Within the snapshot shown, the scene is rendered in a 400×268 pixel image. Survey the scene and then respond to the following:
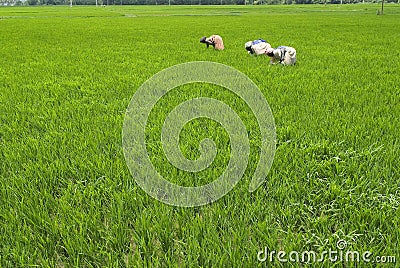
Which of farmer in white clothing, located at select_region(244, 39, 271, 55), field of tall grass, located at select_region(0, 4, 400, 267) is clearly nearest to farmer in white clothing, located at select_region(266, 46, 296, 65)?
farmer in white clothing, located at select_region(244, 39, 271, 55)

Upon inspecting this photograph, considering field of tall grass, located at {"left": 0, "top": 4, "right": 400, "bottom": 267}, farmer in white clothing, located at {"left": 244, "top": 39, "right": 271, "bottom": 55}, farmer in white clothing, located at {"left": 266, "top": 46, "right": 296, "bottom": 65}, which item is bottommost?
field of tall grass, located at {"left": 0, "top": 4, "right": 400, "bottom": 267}

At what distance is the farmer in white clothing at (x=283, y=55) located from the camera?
500 cm

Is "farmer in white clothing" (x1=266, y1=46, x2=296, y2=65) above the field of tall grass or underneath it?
above

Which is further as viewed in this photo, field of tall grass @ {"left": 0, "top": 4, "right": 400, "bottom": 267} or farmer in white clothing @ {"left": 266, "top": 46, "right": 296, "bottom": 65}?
farmer in white clothing @ {"left": 266, "top": 46, "right": 296, "bottom": 65}

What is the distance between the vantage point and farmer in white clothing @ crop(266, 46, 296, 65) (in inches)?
197

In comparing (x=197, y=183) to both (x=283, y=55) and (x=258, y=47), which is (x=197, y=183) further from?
(x=258, y=47)

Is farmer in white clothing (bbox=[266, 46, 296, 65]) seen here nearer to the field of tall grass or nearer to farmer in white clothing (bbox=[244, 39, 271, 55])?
farmer in white clothing (bbox=[244, 39, 271, 55])

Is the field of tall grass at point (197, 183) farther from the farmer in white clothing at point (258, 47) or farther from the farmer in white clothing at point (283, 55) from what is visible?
the farmer in white clothing at point (258, 47)

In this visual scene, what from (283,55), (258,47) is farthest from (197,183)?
(258,47)

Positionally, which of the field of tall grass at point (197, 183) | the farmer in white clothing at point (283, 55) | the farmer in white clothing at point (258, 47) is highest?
the farmer in white clothing at point (258, 47)

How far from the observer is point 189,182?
5.58ft

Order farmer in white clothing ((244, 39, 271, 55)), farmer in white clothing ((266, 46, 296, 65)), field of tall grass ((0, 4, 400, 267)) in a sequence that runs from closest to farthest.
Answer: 1. field of tall grass ((0, 4, 400, 267))
2. farmer in white clothing ((266, 46, 296, 65))
3. farmer in white clothing ((244, 39, 271, 55))

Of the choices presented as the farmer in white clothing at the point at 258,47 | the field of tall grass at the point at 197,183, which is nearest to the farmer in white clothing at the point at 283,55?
the farmer in white clothing at the point at 258,47

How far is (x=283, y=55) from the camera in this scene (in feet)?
16.7
